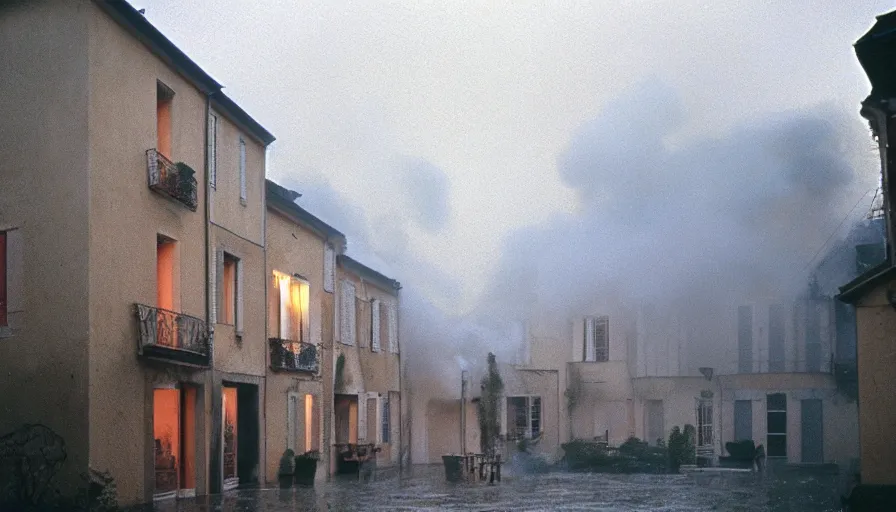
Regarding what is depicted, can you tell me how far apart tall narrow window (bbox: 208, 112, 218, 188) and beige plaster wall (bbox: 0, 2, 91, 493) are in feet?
17.7

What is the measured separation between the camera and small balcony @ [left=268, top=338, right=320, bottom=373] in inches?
1131

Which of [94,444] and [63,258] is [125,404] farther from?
[63,258]

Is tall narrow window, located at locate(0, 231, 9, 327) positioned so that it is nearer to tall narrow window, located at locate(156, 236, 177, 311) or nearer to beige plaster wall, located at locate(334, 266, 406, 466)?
tall narrow window, located at locate(156, 236, 177, 311)

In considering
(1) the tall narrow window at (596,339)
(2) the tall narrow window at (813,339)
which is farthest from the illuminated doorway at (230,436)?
(2) the tall narrow window at (813,339)

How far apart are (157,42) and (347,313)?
587 inches

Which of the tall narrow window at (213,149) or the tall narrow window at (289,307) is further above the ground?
the tall narrow window at (213,149)

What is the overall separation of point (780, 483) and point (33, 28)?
20902 millimetres

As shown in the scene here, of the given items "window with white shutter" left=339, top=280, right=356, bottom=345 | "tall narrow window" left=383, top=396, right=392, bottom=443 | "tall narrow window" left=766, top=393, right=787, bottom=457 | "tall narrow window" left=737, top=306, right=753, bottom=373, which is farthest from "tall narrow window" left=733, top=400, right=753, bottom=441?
"window with white shutter" left=339, top=280, right=356, bottom=345

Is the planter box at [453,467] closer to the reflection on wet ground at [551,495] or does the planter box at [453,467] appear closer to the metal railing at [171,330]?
the reflection on wet ground at [551,495]

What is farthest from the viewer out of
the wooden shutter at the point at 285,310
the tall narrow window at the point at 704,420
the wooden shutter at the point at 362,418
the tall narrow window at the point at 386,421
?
the tall narrow window at the point at 704,420

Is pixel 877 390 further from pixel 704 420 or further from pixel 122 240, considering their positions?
pixel 704 420

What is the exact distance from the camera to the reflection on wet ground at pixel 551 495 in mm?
21781

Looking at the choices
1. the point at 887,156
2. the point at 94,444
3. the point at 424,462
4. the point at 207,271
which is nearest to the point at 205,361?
the point at 207,271

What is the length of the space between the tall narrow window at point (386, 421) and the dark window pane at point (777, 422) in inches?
513
